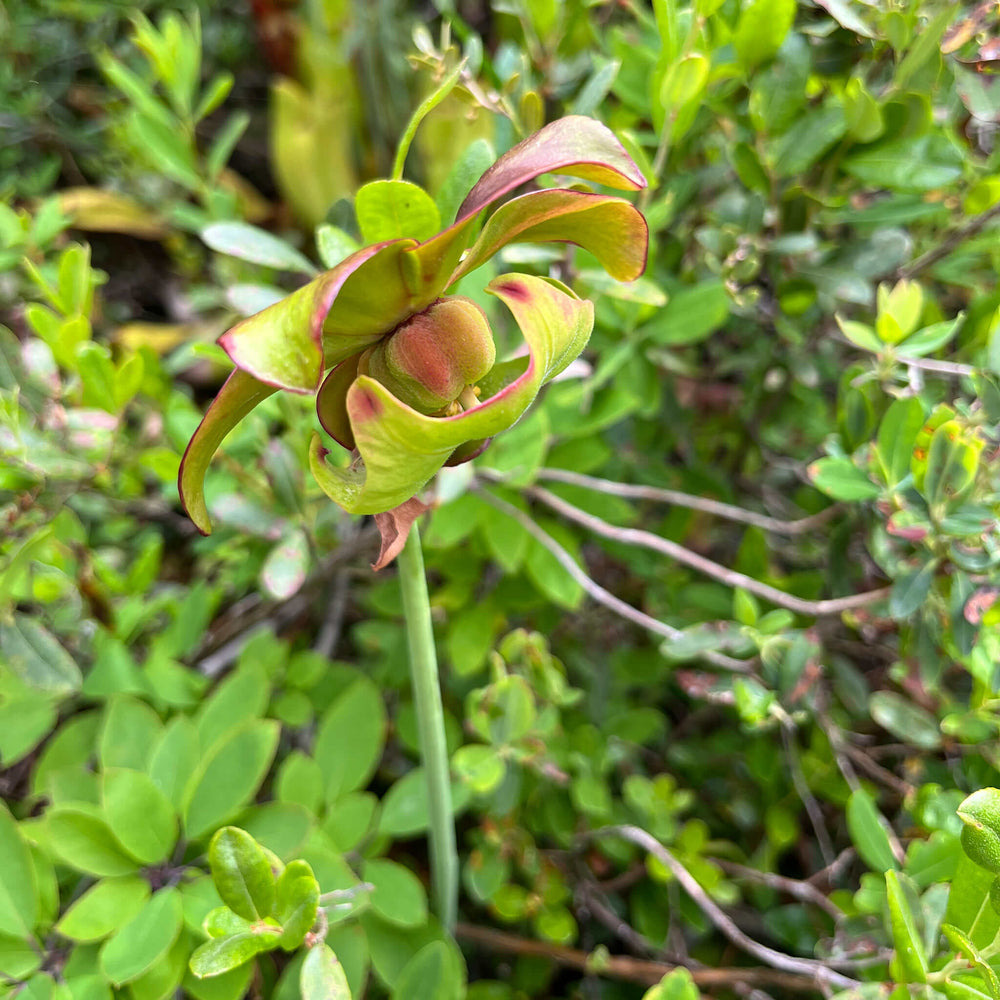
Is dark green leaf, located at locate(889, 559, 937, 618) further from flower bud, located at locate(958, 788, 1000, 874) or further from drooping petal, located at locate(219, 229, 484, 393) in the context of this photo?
drooping petal, located at locate(219, 229, 484, 393)

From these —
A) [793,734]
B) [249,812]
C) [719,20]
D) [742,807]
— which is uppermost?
[719,20]

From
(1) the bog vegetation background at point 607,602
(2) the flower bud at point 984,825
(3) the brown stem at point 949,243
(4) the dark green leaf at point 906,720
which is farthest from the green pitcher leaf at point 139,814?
(3) the brown stem at point 949,243

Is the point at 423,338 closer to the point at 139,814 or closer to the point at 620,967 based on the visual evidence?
the point at 139,814

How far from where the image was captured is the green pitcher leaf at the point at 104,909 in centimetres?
58

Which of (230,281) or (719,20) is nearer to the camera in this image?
(719,20)

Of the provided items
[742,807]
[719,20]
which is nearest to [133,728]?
[742,807]

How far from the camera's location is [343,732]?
78 centimetres

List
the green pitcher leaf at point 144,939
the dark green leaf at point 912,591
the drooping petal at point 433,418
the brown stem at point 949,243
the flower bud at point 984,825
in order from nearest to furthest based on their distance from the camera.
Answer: the drooping petal at point 433,418, the flower bud at point 984,825, the green pitcher leaf at point 144,939, the dark green leaf at point 912,591, the brown stem at point 949,243

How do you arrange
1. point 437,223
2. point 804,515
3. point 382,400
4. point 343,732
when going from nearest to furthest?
point 382,400, point 437,223, point 343,732, point 804,515

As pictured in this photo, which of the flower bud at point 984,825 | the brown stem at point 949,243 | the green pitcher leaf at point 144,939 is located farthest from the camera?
the brown stem at point 949,243

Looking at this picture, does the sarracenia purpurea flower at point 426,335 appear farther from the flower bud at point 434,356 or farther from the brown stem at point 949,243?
the brown stem at point 949,243

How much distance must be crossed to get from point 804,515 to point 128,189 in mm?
1427

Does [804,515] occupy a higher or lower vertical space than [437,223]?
lower

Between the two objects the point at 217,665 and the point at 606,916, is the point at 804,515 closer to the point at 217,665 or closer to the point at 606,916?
the point at 606,916
